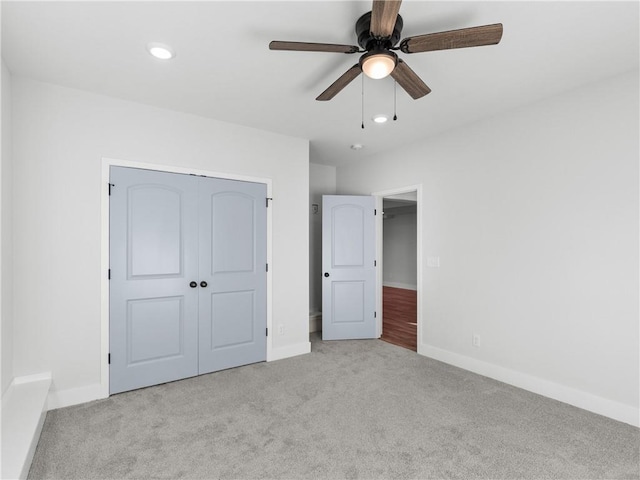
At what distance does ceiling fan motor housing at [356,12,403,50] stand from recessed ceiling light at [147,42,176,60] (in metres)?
1.28

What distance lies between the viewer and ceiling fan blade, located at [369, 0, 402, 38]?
1.51 m

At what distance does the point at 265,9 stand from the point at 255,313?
9.42ft

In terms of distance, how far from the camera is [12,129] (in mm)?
2607

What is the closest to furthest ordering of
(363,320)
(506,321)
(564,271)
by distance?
(564,271) < (506,321) < (363,320)

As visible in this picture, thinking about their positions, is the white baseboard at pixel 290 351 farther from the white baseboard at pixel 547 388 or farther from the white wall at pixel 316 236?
the white baseboard at pixel 547 388

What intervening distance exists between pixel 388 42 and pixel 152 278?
2765 mm

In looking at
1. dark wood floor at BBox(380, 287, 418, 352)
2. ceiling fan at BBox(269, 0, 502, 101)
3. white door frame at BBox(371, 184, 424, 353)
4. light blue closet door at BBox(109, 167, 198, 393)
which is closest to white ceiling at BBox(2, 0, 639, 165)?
ceiling fan at BBox(269, 0, 502, 101)

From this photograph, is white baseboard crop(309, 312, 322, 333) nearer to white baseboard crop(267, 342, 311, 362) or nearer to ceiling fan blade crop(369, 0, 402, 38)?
white baseboard crop(267, 342, 311, 362)

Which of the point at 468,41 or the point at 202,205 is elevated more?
the point at 468,41

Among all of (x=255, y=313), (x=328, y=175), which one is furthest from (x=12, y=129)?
(x=328, y=175)

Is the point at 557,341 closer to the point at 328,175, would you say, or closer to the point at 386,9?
the point at 386,9

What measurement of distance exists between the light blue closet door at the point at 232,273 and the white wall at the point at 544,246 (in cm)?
200

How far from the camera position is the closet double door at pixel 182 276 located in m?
3.04

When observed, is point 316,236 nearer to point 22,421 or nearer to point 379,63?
point 379,63
